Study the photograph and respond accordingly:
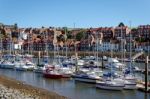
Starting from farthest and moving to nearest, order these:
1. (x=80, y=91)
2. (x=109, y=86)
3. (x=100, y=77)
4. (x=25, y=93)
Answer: (x=100, y=77) → (x=109, y=86) → (x=80, y=91) → (x=25, y=93)

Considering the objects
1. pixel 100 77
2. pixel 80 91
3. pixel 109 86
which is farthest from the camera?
pixel 100 77

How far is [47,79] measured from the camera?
162ft

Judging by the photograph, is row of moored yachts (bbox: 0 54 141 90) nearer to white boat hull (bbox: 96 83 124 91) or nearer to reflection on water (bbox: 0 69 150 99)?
white boat hull (bbox: 96 83 124 91)

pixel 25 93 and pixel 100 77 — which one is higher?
pixel 100 77

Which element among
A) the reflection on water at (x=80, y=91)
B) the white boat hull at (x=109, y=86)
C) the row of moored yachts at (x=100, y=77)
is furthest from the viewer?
the row of moored yachts at (x=100, y=77)

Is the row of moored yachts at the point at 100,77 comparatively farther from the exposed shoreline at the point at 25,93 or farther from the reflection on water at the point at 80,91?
the exposed shoreline at the point at 25,93

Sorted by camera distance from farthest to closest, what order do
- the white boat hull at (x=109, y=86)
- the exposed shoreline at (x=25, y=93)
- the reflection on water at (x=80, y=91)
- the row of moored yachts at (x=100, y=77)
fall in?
1. the row of moored yachts at (x=100, y=77)
2. the white boat hull at (x=109, y=86)
3. the reflection on water at (x=80, y=91)
4. the exposed shoreline at (x=25, y=93)

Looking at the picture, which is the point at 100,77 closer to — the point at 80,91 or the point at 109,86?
the point at 109,86

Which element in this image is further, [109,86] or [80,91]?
[109,86]

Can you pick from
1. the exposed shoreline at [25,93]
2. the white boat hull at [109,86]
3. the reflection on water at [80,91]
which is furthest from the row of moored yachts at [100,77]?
the exposed shoreline at [25,93]

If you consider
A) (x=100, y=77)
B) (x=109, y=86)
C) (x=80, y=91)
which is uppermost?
(x=100, y=77)

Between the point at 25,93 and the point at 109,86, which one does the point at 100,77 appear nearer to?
the point at 109,86

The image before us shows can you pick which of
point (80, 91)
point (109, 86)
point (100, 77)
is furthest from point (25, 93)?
point (100, 77)

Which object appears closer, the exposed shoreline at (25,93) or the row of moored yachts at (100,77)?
the exposed shoreline at (25,93)
